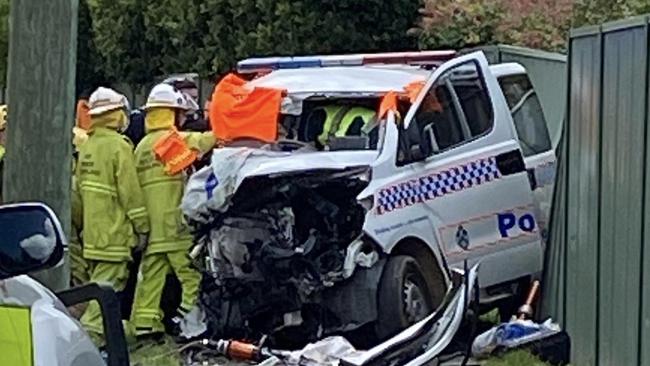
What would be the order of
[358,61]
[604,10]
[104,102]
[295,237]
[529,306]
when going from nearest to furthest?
[295,237]
[529,306]
[104,102]
[358,61]
[604,10]

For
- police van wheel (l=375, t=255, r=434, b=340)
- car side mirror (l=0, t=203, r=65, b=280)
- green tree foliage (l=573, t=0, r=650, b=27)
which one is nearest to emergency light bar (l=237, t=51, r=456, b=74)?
police van wheel (l=375, t=255, r=434, b=340)

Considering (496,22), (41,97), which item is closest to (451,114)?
(41,97)

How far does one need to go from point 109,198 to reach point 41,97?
14.4ft

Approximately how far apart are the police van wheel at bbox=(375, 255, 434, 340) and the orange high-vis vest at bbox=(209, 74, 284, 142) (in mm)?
1316

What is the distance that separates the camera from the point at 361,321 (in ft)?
32.0

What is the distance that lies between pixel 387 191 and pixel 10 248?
22.3 ft

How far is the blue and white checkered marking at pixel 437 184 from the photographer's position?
32.0ft

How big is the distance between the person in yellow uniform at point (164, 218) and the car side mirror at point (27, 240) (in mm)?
7413

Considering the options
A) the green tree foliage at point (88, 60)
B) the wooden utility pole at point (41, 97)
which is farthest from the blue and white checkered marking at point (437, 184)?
the green tree foliage at point (88, 60)

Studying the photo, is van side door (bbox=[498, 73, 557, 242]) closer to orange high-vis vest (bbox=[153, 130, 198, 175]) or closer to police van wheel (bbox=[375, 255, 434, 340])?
police van wheel (bbox=[375, 255, 434, 340])

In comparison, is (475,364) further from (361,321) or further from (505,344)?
(361,321)

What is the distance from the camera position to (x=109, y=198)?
34.8 ft

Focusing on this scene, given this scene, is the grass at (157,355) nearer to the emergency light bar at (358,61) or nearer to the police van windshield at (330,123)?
the police van windshield at (330,123)

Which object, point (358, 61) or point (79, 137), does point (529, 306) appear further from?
point (79, 137)
